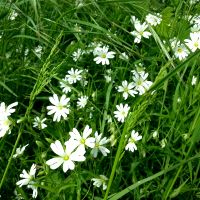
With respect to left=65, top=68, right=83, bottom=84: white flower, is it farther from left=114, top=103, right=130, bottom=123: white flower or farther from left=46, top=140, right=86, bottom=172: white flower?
left=46, top=140, right=86, bottom=172: white flower

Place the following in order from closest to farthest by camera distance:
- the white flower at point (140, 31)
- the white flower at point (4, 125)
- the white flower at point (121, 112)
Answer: the white flower at point (4, 125) < the white flower at point (121, 112) < the white flower at point (140, 31)

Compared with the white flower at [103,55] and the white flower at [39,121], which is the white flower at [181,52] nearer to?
the white flower at [103,55]

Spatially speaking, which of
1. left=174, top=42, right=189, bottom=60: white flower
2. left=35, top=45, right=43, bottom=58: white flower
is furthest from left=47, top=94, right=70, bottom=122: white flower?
left=174, top=42, right=189, bottom=60: white flower

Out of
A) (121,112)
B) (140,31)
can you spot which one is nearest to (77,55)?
(140,31)

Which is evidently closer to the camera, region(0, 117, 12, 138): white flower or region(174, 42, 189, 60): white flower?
region(0, 117, 12, 138): white flower

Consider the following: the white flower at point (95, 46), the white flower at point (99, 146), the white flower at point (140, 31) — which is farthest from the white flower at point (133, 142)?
the white flower at point (140, 31)

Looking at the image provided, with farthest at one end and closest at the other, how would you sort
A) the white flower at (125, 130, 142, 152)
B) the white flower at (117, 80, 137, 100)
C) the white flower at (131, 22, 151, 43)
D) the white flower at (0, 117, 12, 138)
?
the white flower at (131, 22, 151, 43) < the white flower at (117, 80, 137, 100) < the white flower at (125, 130, 142, 152) < the white flower at (0, 117, 12, 138)

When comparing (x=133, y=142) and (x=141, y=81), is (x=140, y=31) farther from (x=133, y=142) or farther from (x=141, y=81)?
(x=133, y=142)

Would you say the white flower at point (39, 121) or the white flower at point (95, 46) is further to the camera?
the white flower at point (95, 46)
